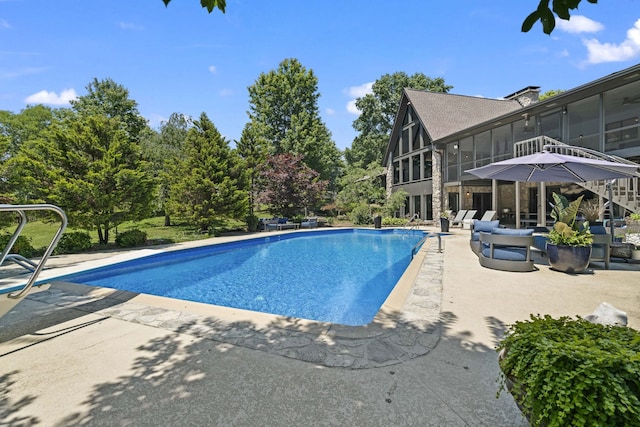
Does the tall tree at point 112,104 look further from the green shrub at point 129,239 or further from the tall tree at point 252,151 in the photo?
the green shrub at point 129,239

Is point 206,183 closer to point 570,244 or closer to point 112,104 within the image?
point 570,244

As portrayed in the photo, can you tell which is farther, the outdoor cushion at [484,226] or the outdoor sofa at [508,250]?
the outdoor cushion at [484,226]

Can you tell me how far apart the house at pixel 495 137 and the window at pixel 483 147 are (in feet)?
0.09

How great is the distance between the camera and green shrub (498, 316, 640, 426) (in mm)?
1332

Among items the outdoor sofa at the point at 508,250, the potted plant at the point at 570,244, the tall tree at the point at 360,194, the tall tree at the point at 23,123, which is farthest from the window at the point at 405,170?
the tall tree at the point at 23,123

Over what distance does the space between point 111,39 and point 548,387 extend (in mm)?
12109

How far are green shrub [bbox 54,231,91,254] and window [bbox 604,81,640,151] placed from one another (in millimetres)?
19218

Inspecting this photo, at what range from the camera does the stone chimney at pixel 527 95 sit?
21.1 metres

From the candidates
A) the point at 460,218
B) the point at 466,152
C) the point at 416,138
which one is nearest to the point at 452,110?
the point at 416,138

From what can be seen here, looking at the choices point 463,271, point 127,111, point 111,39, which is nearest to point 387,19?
point 463,271

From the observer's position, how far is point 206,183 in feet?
48.5

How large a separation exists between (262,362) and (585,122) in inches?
715

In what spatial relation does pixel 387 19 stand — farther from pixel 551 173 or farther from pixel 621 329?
pixel 621 329

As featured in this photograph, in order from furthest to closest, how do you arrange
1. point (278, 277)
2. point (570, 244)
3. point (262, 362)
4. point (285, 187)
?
point (285, 187) < point (278, 277) < point (570, 244) < point (262, 362)
